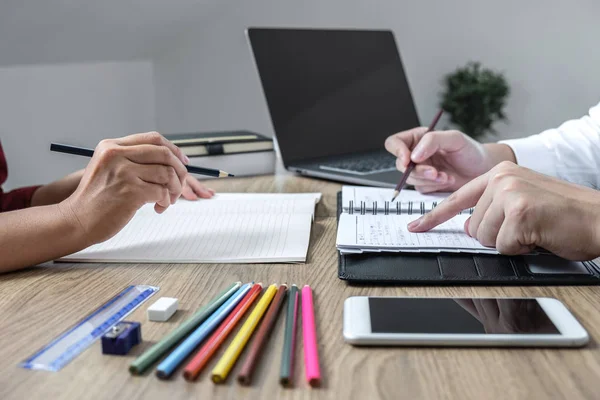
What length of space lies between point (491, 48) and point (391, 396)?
12.7ft

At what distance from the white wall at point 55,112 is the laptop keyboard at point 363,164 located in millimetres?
1556

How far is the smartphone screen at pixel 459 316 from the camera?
1.71 ft

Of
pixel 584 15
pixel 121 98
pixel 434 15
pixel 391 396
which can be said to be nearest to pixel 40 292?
pixel 391 396

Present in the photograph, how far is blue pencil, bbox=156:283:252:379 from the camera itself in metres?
0.46

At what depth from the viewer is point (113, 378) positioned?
46 centimetres

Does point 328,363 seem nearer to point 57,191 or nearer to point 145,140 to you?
point 145,140

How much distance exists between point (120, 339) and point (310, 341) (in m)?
0.15

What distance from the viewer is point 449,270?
0.69 metres

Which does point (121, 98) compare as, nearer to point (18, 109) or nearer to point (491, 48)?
point (18, 109)

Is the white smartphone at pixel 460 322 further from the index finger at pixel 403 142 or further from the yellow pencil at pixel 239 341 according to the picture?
the index finger at pixel 403 142

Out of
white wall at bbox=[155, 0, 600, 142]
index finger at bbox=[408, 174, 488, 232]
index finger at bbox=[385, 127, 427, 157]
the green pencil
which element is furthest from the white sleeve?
white wall at bbox=[155, 0, 600, 142]

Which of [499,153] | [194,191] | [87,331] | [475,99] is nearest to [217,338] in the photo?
[87,331]

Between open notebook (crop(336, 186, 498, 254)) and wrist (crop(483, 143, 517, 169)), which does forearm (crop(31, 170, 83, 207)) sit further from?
wrist (crop(483, 143, 517, 169))

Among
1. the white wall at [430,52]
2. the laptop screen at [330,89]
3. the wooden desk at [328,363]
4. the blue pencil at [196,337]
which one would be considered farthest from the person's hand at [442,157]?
the white wall at [430,52]
